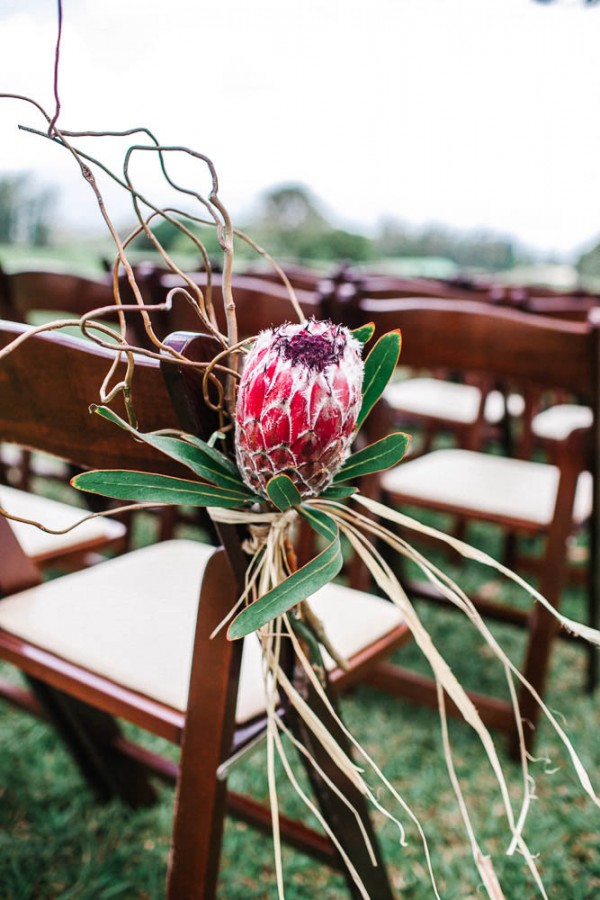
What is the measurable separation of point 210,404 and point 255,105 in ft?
22.0

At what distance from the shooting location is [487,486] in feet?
5.76

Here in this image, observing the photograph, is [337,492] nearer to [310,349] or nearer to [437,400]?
[310,349]

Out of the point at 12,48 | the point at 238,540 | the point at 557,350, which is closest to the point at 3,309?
the point at 12,48

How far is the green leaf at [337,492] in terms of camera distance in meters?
0.55

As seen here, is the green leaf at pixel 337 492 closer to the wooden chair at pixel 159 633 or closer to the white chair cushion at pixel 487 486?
the wooden chair at pixel 159 633

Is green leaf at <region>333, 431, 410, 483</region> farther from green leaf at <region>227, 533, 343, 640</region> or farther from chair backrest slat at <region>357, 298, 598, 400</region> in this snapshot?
chair backrest slat at <region>357, 298, 598, 400</region>

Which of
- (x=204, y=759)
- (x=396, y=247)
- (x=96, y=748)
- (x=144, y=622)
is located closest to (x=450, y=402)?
(x=96, y=748)

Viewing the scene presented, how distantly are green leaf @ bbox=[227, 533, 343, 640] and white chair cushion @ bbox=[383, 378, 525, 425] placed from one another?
6.78 feet

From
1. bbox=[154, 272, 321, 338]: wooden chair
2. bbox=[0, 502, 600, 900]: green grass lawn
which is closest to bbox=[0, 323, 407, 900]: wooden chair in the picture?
bbox=[0, 502, 600, 900]: green grass lawn

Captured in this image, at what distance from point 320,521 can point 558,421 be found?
2358 millimetres

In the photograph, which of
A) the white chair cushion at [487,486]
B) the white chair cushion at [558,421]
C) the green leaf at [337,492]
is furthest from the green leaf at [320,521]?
the white chair cushion at [558,421]

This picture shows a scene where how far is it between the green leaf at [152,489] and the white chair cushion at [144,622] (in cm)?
24

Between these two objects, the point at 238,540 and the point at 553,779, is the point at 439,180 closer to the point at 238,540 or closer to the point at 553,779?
the point at 553,779

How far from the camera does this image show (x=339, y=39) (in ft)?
21.1
